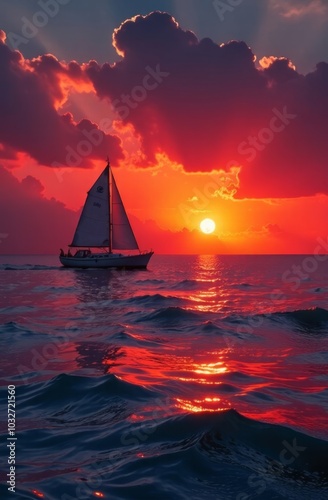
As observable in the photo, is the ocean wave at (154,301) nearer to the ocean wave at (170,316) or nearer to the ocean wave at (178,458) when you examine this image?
the ocean wave at (170,316)

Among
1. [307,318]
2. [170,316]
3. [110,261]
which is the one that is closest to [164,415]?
[170,316]

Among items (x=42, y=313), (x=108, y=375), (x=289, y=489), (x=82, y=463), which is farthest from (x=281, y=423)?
(x=42, y=313)

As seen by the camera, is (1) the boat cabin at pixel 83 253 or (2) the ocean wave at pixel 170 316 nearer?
(2) the ocean wave at pixel 170 316

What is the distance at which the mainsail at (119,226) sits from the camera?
81.9 m

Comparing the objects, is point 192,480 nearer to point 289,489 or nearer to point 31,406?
point 289,489

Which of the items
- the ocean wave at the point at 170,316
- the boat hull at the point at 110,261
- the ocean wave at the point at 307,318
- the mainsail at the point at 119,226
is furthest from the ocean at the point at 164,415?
the mainsail at the point at 119,226

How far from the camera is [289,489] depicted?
5938 millimetres

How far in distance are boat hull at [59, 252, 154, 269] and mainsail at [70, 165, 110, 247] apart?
114 inches

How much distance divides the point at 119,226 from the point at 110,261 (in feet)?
21.0

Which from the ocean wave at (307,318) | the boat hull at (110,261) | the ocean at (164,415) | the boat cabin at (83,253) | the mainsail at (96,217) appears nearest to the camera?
the ocean at (164,415)

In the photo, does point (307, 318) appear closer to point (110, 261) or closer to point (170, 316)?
point (170, 316)

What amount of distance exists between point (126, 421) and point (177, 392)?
6.92ft

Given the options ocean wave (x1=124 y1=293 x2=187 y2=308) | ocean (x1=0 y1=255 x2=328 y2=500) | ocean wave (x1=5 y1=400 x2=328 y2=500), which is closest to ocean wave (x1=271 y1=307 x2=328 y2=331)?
ocean (x1=0 y1=255 x2=328 y2=500)

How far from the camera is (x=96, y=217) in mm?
81688
